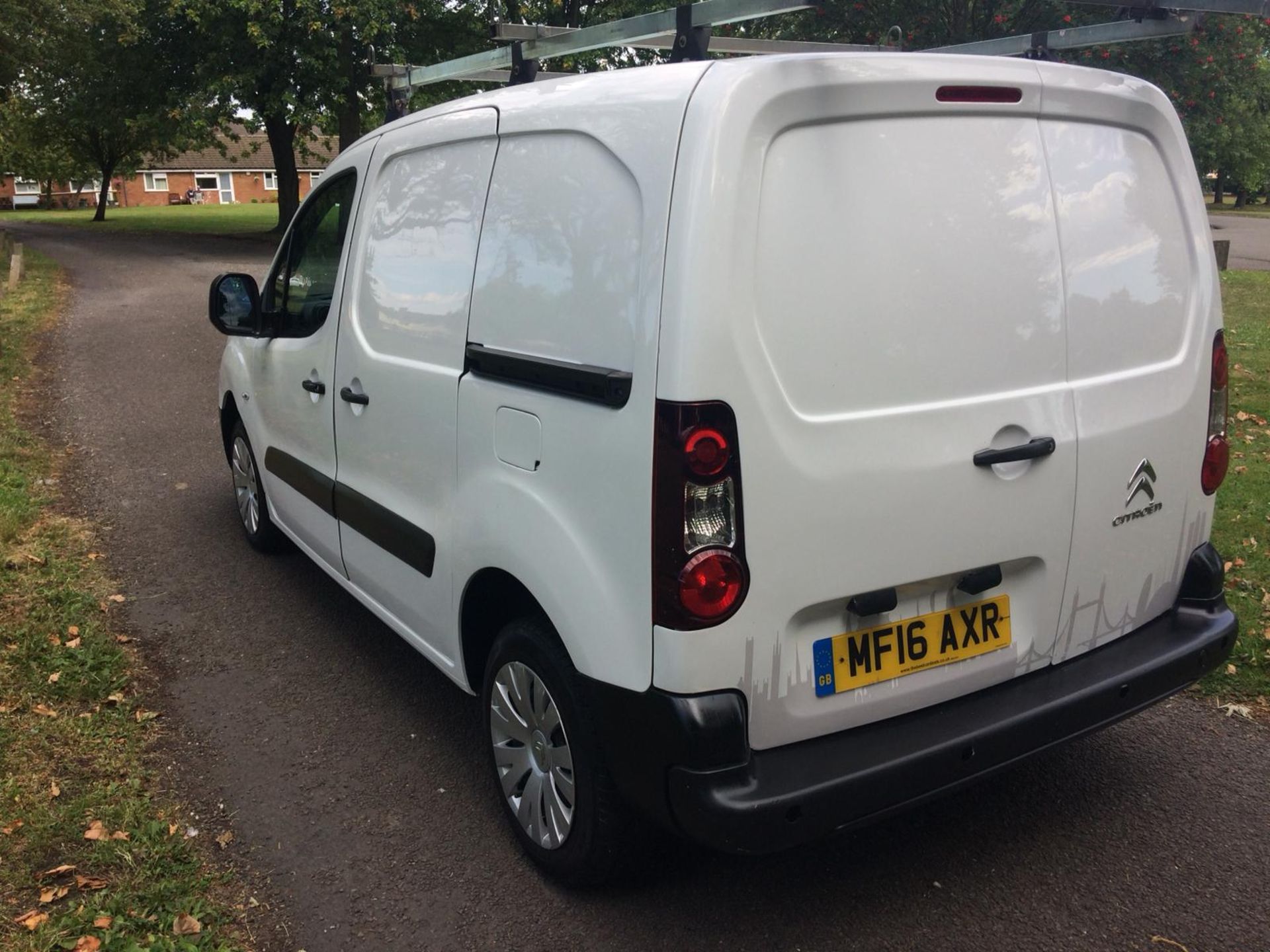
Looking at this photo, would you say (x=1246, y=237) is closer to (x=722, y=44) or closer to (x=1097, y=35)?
(x=1097, y=35)

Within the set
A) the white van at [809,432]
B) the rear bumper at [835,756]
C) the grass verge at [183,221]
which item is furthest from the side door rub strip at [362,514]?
the grass verge at [183,221]

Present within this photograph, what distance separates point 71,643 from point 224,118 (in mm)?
22693

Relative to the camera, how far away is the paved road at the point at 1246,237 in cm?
2077

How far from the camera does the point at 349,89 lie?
2352 centimetres

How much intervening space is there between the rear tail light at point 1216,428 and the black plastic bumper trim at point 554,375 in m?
1.78

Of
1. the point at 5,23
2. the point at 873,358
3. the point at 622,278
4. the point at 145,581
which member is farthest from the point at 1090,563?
the point at 5,23

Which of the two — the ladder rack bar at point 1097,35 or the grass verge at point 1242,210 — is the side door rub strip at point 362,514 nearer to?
the ladder rack bar at point 1097,35

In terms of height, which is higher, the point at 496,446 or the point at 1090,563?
the point at 496,446

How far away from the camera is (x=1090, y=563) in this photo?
9.34 feet

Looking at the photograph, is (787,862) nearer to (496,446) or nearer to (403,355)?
(496,446)

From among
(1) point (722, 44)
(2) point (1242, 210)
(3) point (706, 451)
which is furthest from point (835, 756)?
(2) point (1242, 210)

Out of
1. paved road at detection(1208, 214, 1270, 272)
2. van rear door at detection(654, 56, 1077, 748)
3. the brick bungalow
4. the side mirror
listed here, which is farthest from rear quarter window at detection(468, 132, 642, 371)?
the brick bungalow

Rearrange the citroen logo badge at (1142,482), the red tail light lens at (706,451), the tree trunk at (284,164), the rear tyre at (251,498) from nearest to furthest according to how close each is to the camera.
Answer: the red tail light lens at (706,451) → the citroen logo badge at (1142,482) → the rear tyre at (251,498) → the tree trunk at (284,164)

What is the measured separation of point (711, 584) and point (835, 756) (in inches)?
20.8
